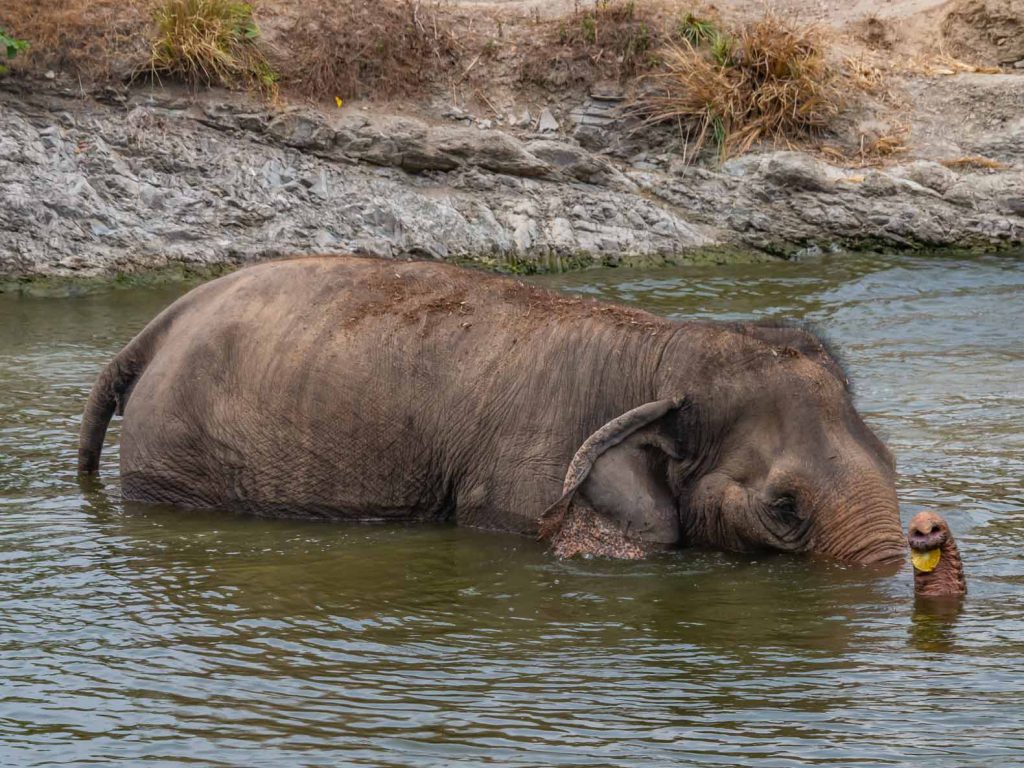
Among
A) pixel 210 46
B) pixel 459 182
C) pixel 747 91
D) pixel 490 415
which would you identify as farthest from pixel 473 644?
pixel 747 91

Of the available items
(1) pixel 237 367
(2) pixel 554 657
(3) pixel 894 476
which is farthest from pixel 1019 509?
(1) pixel 237 367

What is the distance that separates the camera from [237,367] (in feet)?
28.0

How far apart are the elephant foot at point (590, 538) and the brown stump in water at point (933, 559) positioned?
4.30 feet

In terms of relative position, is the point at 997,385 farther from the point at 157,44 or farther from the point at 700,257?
the point at 157,44

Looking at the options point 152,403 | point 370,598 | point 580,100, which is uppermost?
point 580,100

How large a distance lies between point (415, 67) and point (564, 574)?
11.5 m

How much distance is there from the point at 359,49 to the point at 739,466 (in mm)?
11340

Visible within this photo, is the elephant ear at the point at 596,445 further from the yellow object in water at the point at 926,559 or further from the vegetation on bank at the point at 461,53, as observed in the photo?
the vegetation on bank at the point at 461,53

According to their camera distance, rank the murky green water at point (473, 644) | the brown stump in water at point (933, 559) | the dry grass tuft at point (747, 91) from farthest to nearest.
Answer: the dry grass tuft at point (747, 91) < the brown stump in water at point (933, 559) < the murky green water at point (473, 644)

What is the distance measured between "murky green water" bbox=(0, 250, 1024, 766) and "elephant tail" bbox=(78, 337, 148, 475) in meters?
0.19

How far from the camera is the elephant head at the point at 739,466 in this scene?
7.43 metres

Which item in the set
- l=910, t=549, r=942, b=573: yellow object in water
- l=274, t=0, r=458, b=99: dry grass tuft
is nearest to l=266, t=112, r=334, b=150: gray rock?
l=274, t=0, r=458, b=99: dry grass tuft

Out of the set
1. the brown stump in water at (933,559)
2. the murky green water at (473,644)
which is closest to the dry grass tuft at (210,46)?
the murky green water at (473,644)

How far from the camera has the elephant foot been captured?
7734 mm
